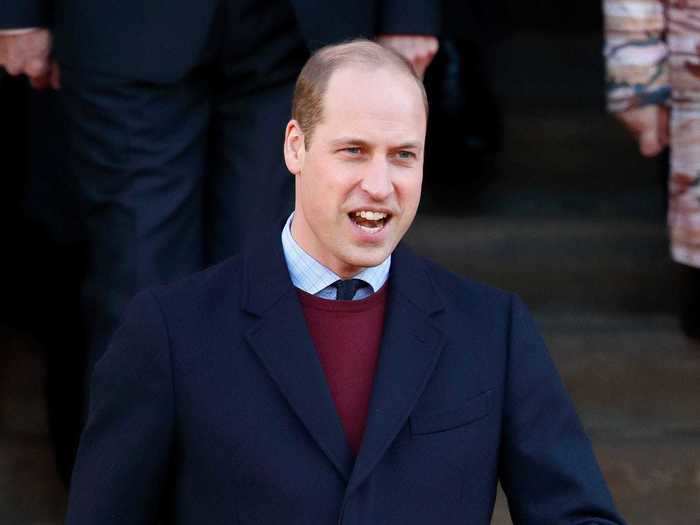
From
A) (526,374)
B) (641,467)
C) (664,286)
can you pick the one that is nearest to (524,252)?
(664,286)

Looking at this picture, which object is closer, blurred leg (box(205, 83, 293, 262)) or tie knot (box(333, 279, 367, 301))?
tie knot (box(333, 279, 367, 301))

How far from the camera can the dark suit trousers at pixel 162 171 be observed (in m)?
3.78

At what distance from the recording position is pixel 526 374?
2.61 meters

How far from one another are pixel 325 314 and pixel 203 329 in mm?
167

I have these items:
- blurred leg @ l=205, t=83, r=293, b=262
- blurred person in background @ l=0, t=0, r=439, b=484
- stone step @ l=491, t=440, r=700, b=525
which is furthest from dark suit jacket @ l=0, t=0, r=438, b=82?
stone step @ l=491, t=440, r=700, b=525

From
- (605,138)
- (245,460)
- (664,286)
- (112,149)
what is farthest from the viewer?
(605,138)

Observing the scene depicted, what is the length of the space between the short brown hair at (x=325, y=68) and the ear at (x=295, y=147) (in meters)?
0.01

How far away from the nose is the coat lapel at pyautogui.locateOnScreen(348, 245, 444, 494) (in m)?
0.18

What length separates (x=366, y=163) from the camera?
2.52 metres

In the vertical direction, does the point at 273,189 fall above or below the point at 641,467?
above

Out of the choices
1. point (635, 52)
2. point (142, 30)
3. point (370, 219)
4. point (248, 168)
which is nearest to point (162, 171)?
point (248, 168)

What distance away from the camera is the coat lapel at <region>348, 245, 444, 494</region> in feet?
8.22

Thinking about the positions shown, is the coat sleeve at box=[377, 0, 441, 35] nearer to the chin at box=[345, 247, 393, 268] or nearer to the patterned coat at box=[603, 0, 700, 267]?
the patterned coat at box=[603, 0, 700, 267]

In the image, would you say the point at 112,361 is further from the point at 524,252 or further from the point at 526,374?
the point at 524,252
